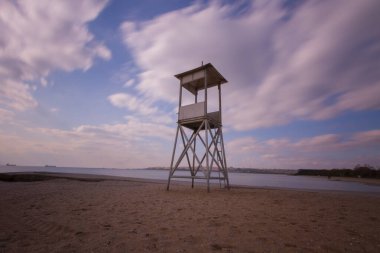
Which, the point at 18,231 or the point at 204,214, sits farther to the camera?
A: the point at 204,214

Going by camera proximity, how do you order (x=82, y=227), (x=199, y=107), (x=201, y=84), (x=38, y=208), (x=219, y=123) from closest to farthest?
(x=82, y=227) → (x=38, y=208) → (x=199, y=107) → (x=219, y=123) → (x=201, y=84)

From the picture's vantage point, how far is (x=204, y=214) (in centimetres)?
584

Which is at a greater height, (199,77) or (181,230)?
(199,77)

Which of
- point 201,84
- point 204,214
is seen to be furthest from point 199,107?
point 204,214

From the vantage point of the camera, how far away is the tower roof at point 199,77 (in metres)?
12.5

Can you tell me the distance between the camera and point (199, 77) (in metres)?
12.6

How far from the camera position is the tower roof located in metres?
12.5

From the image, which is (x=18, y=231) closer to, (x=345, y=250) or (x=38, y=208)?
(x=38, y=208)

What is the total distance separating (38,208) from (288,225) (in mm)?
7162

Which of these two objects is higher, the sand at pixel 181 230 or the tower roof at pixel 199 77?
the tower roof at pixel 199 77

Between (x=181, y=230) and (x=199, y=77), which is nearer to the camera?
(x=181, y=230)

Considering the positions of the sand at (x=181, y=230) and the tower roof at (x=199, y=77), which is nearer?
the sand at (x=181, y=230)

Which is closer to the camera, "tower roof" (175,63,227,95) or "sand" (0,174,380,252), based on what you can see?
"sand" (0,174,380,252)

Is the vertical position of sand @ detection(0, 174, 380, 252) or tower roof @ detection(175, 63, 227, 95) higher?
tower roof @ detection(175, 63, 227, 95)
